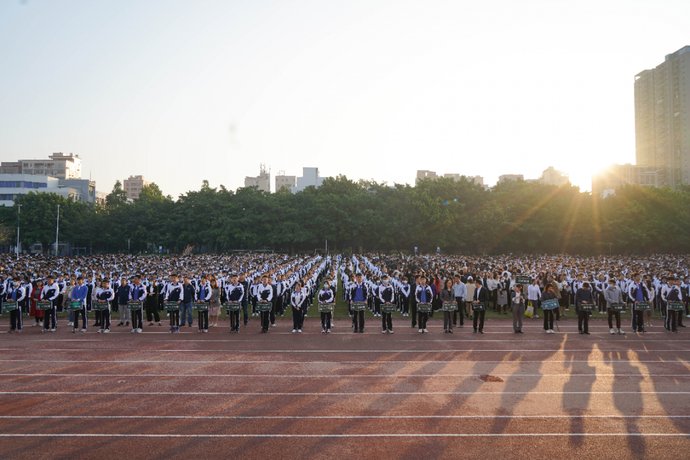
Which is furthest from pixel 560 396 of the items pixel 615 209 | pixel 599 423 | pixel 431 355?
pixel 615 209

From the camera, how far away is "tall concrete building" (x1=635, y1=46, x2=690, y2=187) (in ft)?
359

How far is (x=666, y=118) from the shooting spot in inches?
4596

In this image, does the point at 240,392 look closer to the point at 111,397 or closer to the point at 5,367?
the point at 111,397

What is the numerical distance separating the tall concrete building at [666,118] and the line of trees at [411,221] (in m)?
40.8

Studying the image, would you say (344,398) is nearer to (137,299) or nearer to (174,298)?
(174,298)

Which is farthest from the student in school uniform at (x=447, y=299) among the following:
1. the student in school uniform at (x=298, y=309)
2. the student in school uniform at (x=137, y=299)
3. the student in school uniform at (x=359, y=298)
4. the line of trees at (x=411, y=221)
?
the line of trees at (x=411, y=221)

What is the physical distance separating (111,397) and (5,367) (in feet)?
14.2

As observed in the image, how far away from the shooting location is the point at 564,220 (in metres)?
71.2

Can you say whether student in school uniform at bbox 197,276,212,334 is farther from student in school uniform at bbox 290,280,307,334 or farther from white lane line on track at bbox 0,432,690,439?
white lane line on track at bbox 0,432,690,439

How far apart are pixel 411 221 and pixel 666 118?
80.3 m

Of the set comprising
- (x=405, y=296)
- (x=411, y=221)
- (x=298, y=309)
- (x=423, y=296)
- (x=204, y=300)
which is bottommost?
(x=298, y=309)

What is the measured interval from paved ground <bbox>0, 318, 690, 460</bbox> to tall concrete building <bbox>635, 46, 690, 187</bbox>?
108 metres

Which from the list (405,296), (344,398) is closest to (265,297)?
(405,296)

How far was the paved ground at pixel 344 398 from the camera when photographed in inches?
312
